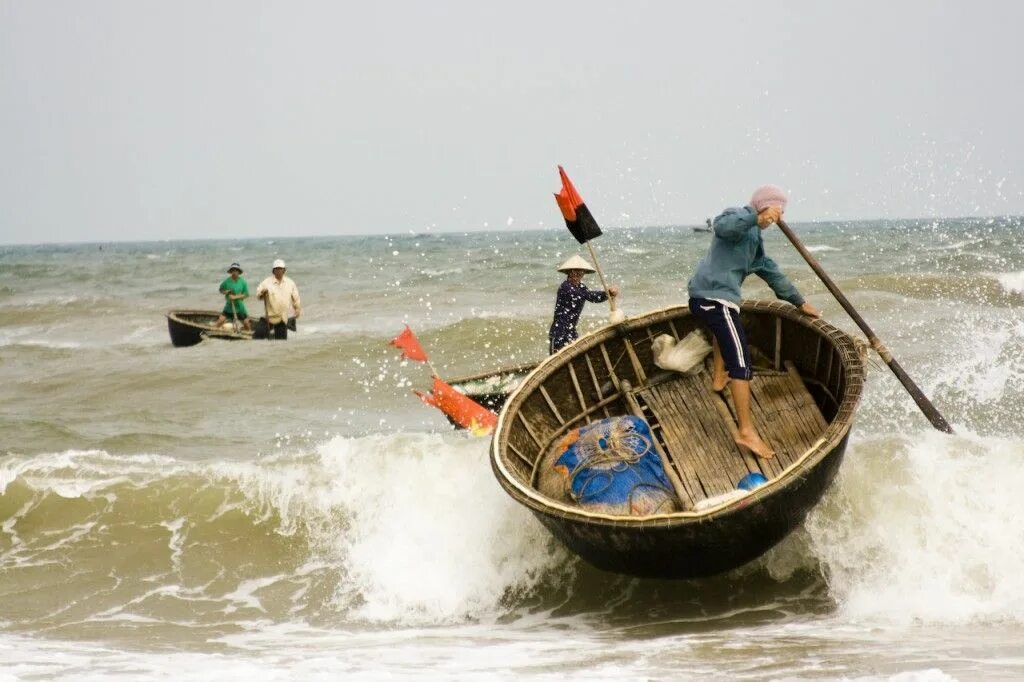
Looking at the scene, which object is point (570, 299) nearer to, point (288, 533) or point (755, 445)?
point (755, 445)

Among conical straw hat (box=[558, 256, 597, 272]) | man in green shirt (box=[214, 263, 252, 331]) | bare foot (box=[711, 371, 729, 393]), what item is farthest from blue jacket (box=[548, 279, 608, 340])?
man in green shirt (box=[214, 263, 252, 331])

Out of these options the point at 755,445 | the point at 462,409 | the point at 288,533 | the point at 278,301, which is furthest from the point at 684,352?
the point at 278,301

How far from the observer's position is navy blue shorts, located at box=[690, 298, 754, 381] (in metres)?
5.98

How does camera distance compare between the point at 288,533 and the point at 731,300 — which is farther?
the point at 288,533

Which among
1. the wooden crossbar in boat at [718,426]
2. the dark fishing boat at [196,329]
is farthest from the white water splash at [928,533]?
the dark fishing boat at [196,329]

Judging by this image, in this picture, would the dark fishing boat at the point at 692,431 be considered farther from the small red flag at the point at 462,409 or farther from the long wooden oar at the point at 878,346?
the small red flag at the point at 462,409

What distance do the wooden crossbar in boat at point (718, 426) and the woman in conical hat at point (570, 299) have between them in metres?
1.16

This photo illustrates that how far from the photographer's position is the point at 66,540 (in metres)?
7.85

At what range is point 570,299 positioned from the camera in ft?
25.4

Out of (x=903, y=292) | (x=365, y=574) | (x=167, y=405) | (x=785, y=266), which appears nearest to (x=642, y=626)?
(x=365, y=574)

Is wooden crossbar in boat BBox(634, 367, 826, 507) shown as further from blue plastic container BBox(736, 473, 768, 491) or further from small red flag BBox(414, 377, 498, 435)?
small red flag BBox(414, 377, 498, 435)

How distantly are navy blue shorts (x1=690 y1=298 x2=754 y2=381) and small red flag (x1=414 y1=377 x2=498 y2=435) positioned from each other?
2844 millimetres

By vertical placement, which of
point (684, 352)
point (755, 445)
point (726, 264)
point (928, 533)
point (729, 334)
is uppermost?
point (726, 264)

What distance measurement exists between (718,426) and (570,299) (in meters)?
1.74
